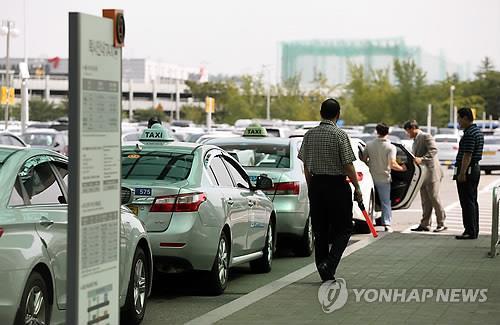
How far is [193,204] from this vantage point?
11.7m

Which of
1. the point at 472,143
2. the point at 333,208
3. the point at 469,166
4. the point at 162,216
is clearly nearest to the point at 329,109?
the point at 333,208

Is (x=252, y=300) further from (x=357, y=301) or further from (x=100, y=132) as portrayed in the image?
(x=100, y=132)

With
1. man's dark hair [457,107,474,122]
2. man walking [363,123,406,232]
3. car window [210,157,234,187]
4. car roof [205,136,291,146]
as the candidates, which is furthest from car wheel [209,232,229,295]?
man walking [363,123,406,232]

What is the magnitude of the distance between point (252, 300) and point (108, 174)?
17.4 ft

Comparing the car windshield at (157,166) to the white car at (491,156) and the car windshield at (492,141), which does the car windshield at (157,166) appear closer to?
the white car at (491,156)

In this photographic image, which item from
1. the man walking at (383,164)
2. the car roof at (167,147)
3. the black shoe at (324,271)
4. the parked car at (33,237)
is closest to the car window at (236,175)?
the car roof at (167,147)

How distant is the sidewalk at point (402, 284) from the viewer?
34.4 ft

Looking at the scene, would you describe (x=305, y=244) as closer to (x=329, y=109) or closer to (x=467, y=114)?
(x=467, y=114)

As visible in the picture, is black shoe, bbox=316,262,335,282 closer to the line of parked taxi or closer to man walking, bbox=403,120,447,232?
the line of parked taxi

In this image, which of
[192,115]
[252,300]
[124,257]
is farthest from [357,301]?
[192,115]

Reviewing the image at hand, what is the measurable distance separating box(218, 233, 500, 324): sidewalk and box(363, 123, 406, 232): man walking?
2.01 metres

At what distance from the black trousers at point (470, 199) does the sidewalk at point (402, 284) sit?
0.75 ft

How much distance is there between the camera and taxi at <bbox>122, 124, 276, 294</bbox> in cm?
1163

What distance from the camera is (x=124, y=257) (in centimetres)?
976
